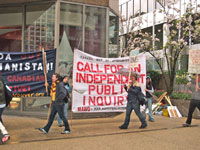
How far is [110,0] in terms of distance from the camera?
12219mm

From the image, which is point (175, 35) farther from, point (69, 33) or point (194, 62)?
point (194, 62)

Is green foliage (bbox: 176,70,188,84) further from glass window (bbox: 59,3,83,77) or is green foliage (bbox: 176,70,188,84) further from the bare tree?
glass window (bbox: 59,3,83,77)

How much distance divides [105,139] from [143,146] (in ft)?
3.55

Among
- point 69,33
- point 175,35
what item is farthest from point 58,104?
point 175,35

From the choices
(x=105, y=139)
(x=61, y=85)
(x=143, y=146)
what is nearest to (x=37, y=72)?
(x=61, y=85)

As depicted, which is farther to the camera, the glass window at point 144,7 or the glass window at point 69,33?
the glass window at point 144,7

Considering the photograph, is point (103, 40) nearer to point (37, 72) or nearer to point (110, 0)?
point (110, 0)

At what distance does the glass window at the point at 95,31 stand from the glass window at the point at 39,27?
1.45m

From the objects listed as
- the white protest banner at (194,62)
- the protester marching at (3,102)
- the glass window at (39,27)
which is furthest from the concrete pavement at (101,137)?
the glass window at (39,27)

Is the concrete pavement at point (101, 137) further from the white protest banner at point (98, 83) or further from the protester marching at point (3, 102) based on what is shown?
the white protest banner at point (98, 83)

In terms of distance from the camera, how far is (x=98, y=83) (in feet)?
31.2

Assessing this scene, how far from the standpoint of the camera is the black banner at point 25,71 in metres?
8.25

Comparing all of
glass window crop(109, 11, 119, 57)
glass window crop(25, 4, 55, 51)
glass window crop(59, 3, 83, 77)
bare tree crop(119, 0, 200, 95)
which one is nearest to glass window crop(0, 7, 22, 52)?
glass window crop(25, 4, 55, 51)

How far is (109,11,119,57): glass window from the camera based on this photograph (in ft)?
40.5
